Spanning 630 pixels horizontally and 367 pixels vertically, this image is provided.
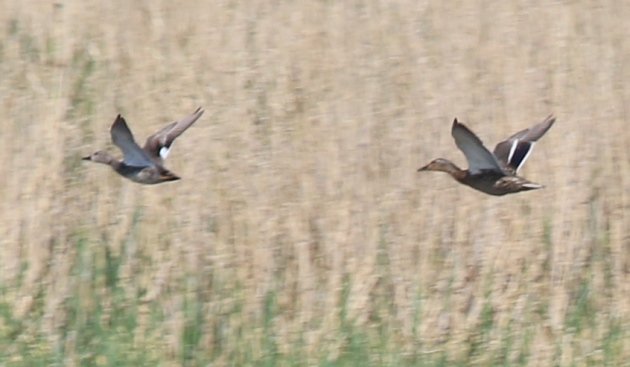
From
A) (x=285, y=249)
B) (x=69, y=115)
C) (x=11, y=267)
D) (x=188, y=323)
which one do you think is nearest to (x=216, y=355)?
(x=188, y=323)

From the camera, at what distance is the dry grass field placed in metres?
Answer: 6.13

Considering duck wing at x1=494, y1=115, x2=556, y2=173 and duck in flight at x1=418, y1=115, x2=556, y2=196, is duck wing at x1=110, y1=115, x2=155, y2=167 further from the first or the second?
duck wing at x1=494, y1=115, x2=556, y2=173

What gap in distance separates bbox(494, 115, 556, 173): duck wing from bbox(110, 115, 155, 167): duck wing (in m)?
1.47

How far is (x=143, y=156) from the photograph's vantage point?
5445 millimetres

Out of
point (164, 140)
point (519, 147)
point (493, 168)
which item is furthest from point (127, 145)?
point (519, 147)

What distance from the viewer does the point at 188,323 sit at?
6082 mm

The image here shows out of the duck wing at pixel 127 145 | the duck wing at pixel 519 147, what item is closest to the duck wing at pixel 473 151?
the duck wing at pixel 519 147

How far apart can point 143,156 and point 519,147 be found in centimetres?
159

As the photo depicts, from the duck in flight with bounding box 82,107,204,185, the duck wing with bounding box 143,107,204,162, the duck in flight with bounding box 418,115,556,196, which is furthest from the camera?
the duck wing with bounding box 143,107,204,162

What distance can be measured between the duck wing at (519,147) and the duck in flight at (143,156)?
50.2 inches

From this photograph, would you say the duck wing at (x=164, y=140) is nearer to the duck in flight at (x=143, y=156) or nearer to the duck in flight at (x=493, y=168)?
the duck in flight at (x=143, y=156)

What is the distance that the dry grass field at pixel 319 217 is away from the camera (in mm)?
6133

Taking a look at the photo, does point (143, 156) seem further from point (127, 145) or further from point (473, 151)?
point (473, 151)

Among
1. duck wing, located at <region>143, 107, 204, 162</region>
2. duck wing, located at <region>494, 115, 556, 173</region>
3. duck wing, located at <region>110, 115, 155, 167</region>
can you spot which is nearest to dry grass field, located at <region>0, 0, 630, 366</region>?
duck wing, located at <region>494, 115, 556, 173</region>
